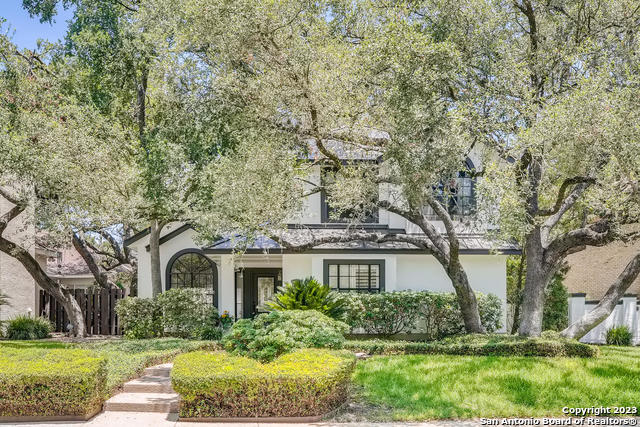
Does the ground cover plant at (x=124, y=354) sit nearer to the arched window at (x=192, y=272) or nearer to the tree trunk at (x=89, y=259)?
the arched window at (x=192, y=272)

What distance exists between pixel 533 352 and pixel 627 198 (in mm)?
3797

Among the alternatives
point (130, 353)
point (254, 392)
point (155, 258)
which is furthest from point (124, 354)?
point (254, 392)

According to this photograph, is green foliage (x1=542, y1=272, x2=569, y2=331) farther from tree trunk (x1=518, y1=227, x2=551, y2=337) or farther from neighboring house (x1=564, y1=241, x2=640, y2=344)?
tree trunk (x1=518, y1=227, x2=551, y2=337)

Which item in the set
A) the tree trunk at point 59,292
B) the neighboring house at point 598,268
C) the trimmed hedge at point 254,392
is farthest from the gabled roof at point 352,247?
the trimmed hedge at point 254,392

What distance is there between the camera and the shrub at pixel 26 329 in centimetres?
1958

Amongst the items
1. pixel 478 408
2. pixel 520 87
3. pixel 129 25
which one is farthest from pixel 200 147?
pixel 478 408

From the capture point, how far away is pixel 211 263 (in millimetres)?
19703

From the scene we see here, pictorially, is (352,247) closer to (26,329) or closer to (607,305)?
(607,305)

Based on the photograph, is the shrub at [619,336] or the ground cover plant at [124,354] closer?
the ground cover plant at [124,354]

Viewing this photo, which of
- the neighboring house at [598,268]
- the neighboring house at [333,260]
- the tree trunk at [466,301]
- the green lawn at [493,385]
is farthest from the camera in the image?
the neighboring house at [598,268]

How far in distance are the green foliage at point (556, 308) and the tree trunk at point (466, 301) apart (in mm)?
4890

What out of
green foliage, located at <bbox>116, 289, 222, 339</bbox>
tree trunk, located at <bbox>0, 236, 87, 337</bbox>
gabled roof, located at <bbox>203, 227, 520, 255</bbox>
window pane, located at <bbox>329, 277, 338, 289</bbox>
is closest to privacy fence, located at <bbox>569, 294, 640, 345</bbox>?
gabled roof, located at <bbox>203, 227, 520, 255</bbox>

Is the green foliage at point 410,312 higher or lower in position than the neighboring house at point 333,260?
lower

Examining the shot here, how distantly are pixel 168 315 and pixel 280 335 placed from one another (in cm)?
777
